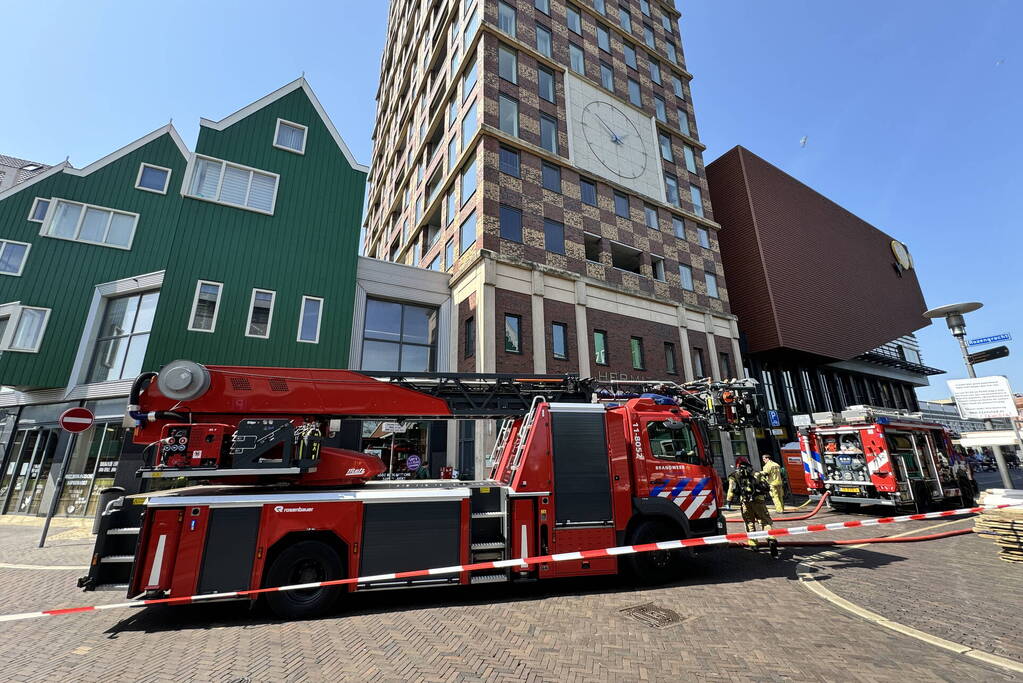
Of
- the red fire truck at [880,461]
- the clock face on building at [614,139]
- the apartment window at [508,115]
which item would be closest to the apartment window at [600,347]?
the red fire truck at [880,461]

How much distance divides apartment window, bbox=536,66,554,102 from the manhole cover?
82.6ft

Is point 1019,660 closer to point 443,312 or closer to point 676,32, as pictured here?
point 443,312

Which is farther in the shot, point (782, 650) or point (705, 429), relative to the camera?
point (705, 429)

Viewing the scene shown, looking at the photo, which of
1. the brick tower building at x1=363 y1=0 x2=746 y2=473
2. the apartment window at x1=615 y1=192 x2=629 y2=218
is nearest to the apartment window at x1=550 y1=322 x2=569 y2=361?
the brick tower building at x1=363 y1=0 x2=746 y2=473

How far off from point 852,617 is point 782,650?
186 cm

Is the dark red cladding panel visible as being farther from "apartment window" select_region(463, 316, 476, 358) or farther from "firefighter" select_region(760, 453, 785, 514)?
"apartment window" select_region(463, 316, 476, 358)

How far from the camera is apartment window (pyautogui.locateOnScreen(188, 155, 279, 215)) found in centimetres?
1627

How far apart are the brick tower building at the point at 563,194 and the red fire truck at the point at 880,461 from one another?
328 inches

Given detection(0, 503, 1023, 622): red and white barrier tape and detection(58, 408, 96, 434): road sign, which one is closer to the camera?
detection(0, 503, 1023, 622): red and white barrier tape

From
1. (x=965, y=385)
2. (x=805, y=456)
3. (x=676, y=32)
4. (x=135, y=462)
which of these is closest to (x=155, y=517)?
(x=135, y=462)

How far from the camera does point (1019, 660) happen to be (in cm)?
468

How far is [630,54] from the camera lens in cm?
3017

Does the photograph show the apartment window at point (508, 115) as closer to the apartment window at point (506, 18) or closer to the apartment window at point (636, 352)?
the apartment window at point (506, 18)

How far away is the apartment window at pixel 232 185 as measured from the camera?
16266 millimetres
